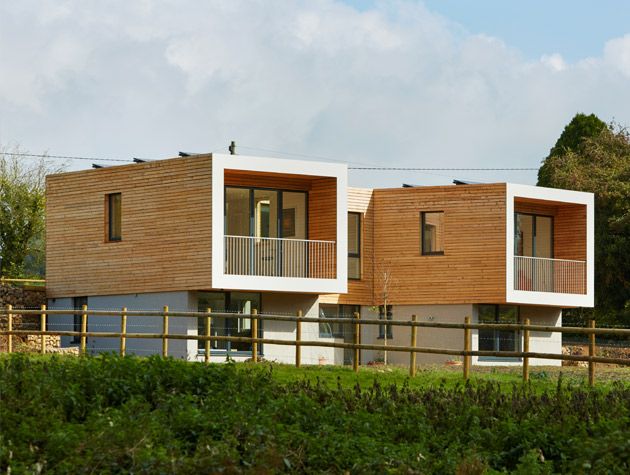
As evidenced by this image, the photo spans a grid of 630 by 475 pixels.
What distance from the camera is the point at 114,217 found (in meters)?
33.2

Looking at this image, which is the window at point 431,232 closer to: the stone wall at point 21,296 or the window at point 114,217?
the window at point 114,217

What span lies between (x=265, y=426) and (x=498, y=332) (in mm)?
24426

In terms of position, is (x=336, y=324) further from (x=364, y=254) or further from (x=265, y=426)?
(x=265, y=426)

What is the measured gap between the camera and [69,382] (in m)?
13.4

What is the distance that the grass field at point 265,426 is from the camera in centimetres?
1029

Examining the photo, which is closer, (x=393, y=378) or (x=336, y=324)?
(x=393, y=378)

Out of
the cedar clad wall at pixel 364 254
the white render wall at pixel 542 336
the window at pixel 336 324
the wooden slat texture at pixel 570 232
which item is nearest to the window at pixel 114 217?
the window at pixel 336 324

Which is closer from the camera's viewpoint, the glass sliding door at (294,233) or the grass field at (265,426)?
the grass field at (265,426)

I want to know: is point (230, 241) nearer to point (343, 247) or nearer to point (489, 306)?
point (343, 247)

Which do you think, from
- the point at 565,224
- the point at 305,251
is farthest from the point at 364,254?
the point at 565,224

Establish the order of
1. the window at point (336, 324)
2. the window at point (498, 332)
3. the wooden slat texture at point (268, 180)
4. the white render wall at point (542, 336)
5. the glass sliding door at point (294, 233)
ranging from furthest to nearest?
the white render wall at point (542, 336) < the window at point (498, 332) < the window at point (336, 324) < the glass sliding door at point (294, 233) < the wooden slat texture at point (268, 180)

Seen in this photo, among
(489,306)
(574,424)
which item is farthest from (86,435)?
(489,306)

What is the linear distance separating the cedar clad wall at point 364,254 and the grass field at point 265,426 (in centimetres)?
2016

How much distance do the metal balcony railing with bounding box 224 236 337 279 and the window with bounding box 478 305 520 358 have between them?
5358 mm
